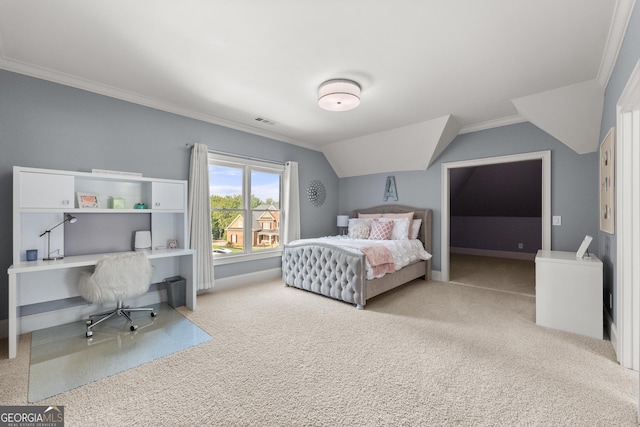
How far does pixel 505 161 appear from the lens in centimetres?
399

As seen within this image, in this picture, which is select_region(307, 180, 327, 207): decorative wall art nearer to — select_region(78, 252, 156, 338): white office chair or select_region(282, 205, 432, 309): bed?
select_region(282, 205, 432, 309): bed

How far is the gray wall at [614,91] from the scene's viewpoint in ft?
5.61

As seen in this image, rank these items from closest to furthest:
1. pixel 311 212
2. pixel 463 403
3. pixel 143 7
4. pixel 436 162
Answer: pixel 463 403 → pixel 143 7 → pixel 436 162 → pixel 311 212

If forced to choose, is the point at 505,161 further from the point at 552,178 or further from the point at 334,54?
the point at 334,54

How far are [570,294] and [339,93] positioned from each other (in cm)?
304

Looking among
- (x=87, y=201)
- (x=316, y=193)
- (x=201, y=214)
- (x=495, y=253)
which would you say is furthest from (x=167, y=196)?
(x=495, y=253)

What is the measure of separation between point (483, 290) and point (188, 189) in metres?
4.50

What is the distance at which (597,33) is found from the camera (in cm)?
209

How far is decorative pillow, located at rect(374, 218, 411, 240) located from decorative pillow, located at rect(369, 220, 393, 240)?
2.7 inches

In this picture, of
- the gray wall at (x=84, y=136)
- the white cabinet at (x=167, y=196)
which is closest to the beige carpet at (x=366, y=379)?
the white cabinet at (x=167, y=196)

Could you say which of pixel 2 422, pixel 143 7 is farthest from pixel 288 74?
pixel 2 422

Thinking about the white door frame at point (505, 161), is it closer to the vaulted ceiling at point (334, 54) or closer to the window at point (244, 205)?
the vaulted ceiling at point (334, 54)

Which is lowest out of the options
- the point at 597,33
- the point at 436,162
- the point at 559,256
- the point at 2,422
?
the point at 2,422

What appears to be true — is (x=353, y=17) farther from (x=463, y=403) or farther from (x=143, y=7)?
(x=463, y=403)
